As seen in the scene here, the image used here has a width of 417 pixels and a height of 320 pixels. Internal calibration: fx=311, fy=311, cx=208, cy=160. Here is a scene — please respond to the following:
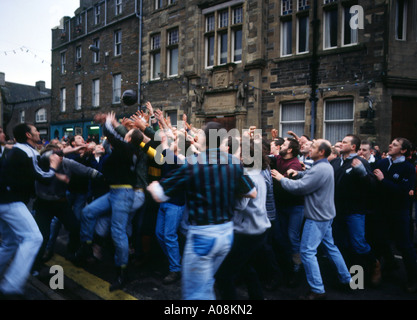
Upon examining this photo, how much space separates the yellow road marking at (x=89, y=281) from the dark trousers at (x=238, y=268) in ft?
4.32

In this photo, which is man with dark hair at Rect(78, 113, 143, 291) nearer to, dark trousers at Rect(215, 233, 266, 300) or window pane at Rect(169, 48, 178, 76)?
dark trousers at Rect(215, 233, 266, 300)

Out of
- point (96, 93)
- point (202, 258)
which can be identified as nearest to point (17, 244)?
point (202, 258)

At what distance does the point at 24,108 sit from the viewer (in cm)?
3541

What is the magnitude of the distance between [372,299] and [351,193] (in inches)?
56.0

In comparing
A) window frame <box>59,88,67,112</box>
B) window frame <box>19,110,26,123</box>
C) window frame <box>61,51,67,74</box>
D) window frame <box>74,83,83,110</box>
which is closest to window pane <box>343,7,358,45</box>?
window frame <box>74,83,83,110</box>

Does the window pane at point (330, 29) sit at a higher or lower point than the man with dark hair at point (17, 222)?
higher

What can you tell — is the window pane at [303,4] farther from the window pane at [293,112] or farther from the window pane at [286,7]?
the window pane at [293,112]

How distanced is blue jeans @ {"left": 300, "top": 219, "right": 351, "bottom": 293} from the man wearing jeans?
1490 mm

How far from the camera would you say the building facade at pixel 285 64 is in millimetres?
10438

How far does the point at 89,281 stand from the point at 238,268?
2269mm

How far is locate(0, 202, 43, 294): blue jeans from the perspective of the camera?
353cm

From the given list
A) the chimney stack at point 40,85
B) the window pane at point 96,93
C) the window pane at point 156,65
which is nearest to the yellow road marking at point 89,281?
the window pane at point 156,65
